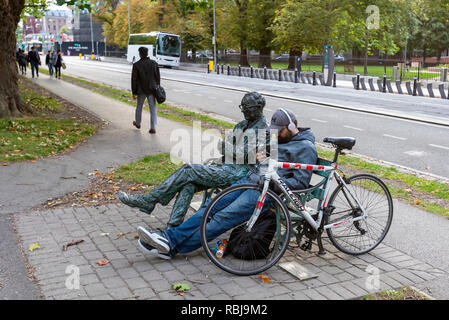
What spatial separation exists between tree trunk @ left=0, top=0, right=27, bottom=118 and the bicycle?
971cm

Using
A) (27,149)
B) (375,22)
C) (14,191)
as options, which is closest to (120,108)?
(27,149)

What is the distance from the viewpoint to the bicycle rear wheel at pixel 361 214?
4.60 metres

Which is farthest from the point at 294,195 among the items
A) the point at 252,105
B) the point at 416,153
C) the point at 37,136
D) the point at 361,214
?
the point at 37,136

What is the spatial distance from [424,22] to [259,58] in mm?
23973

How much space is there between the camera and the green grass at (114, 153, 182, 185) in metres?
7.27

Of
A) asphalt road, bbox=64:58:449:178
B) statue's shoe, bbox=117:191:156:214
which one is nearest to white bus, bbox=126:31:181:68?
asphalt road, bbox=64:58:449:178

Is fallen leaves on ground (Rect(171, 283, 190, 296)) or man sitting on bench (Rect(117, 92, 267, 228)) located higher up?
man sitting on bench (Rect(117, 92, 267, 228))

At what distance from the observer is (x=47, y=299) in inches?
146

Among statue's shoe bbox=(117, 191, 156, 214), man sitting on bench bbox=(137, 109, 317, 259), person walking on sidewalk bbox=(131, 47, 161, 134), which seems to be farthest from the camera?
person walking on sidewalk bbox=(131, 47, 161, 134)

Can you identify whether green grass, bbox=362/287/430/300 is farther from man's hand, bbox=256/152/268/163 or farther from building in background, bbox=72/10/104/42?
building in background, bbox=72/10/104/42

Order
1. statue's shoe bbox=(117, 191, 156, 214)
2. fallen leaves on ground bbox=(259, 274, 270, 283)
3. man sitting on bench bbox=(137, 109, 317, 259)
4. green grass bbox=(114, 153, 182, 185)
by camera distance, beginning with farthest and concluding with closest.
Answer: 1. green grass bbox=(114, 153, 182, 185)
2. statue's shoe bbox=(117, 191, 156, 214)
3. man sitting on bench bbox=(137, 109, 317, 259)
4. fallen leaves on ground bbox=(259, 274, 270, 283)

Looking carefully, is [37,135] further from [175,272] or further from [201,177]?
[175,272]

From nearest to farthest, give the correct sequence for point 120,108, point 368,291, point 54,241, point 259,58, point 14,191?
point 368,291, point 54,241, point 14,191, point 120,108, point 259,58
